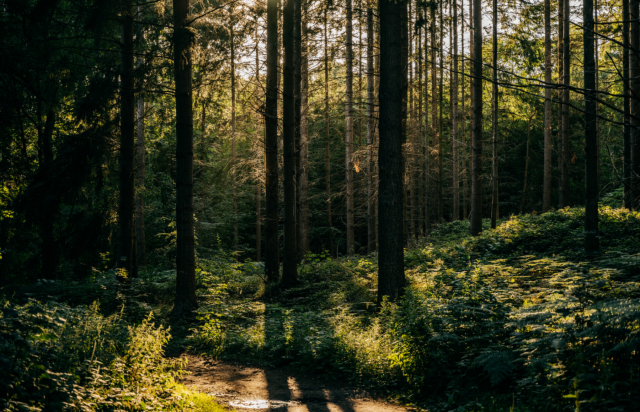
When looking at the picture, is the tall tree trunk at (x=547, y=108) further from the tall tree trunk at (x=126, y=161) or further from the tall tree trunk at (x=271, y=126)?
the tall tree trunk at (x=126, y=161)

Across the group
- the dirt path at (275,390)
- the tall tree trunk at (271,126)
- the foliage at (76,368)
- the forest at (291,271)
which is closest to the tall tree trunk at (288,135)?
the forest at (291,271)

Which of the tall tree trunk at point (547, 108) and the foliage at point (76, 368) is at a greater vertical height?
the tall tree trunk at point (547, 108)

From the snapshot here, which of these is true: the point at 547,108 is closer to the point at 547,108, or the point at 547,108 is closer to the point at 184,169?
the point at 547,108

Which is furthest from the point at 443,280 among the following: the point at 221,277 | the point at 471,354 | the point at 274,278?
the point at 221,277

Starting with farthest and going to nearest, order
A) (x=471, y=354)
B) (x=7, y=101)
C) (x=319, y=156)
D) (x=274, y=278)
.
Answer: (x=319, y=156) < (x=274, y=278) < (x=7, y=101) < (x=471, y=354)

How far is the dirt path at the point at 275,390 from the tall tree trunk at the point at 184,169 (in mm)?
2975

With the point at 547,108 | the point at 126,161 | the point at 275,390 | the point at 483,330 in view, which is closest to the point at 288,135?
the point at 126,161

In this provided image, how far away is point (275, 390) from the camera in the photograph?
6258 mm

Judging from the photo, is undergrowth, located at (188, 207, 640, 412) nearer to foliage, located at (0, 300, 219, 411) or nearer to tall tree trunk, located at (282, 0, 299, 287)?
tall tree trunk, located at (282, 0, 299, 287)

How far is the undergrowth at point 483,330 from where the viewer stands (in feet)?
12.9

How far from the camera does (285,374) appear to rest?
7109 mm

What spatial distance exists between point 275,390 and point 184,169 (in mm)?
6039

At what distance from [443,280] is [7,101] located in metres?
10.6

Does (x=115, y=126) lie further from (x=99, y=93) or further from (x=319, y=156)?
(x=319, y=156)
